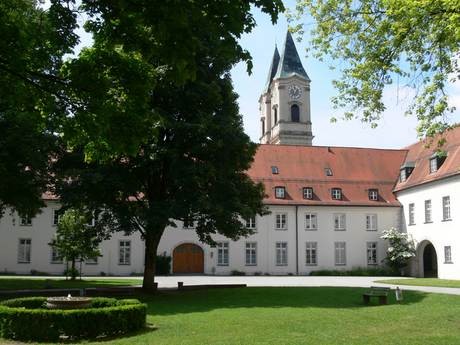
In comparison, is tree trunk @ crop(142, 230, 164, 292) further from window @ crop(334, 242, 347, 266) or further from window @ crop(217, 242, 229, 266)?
window @ crop(334, 242, 347, 266)

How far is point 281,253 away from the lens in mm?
44062

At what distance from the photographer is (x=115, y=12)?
7.25 meters

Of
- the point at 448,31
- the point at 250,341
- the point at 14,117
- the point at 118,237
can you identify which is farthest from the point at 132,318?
the point at 118,237

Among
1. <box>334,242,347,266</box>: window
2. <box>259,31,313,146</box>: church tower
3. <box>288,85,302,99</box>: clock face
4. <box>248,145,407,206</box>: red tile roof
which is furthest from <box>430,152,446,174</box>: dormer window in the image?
<box>288,85,302,99</box>: clock face

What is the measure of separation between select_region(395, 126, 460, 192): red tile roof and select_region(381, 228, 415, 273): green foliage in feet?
12.4

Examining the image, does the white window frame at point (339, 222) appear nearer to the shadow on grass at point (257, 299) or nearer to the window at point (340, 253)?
the window at point (340, 253)

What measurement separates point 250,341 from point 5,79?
6.90 metres

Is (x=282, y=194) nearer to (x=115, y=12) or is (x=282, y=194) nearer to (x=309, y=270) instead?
(x=309, y=270)

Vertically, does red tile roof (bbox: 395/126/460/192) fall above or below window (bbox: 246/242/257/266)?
above

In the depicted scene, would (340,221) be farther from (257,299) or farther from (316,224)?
(257,299)

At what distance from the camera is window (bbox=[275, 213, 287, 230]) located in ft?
145

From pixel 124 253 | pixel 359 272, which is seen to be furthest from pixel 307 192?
pixel 124 253

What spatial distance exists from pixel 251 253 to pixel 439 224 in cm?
1368

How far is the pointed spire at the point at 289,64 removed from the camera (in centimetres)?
7975
